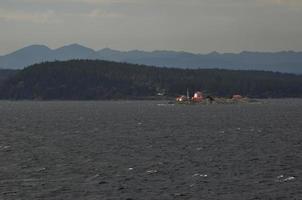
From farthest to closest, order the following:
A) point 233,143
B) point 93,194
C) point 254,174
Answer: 1. point 233,143
2. point 254,174
3. point 93,194

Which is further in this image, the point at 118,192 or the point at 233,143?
the point at 233,143

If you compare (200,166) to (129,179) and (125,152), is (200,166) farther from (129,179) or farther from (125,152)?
(125,152)

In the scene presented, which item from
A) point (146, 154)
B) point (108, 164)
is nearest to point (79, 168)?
point (108, 164)

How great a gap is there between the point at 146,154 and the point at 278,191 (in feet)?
88.6

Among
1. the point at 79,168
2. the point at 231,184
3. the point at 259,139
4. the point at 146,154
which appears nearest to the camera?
the point at 231,184

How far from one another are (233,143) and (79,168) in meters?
31.0

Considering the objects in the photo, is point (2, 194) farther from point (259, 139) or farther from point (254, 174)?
point (259, 139)

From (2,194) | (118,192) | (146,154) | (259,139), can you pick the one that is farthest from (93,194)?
(259,139)

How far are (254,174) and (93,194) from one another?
1562 cm

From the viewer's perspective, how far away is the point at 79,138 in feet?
331

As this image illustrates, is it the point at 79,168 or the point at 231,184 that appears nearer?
the point at 231,184

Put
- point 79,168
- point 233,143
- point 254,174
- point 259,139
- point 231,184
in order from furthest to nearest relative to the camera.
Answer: point 259,139
point 233,143
point 79,168
point 254,174
point 231,184

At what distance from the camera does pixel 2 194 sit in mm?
50062

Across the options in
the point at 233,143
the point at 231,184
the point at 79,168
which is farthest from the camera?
the point at 233,143
